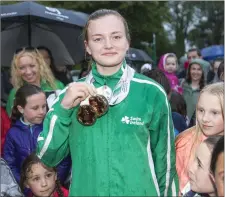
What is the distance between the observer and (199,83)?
752 centimetres

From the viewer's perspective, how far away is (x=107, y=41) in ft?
9.50

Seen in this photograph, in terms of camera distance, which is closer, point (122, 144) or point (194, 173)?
point (194, 173)

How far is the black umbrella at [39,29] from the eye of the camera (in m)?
7.17

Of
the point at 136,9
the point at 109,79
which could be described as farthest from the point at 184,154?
the point at 136,9

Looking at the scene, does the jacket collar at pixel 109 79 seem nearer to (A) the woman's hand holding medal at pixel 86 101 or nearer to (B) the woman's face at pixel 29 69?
(A) the woman's hand holding medal at pixel 86 101

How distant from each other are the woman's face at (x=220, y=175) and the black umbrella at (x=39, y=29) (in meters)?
5.04

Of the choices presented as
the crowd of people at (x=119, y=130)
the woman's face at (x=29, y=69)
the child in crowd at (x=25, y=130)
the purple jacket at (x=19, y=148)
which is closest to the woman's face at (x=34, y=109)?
the child in crowd at (x=25, y=130)

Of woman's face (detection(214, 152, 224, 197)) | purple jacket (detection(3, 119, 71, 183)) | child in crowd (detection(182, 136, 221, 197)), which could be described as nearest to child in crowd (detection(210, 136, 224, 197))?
woman's face (detection(214, 152, 224, 197))

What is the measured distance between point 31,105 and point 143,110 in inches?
74.5

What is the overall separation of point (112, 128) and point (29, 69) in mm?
2735

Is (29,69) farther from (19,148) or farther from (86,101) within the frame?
(86,101)

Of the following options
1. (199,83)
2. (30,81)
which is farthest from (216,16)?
(30,81)

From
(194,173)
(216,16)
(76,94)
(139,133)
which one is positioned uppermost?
(216,16)

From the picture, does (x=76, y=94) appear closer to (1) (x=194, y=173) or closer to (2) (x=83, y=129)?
(2) (x=83, y=129)
